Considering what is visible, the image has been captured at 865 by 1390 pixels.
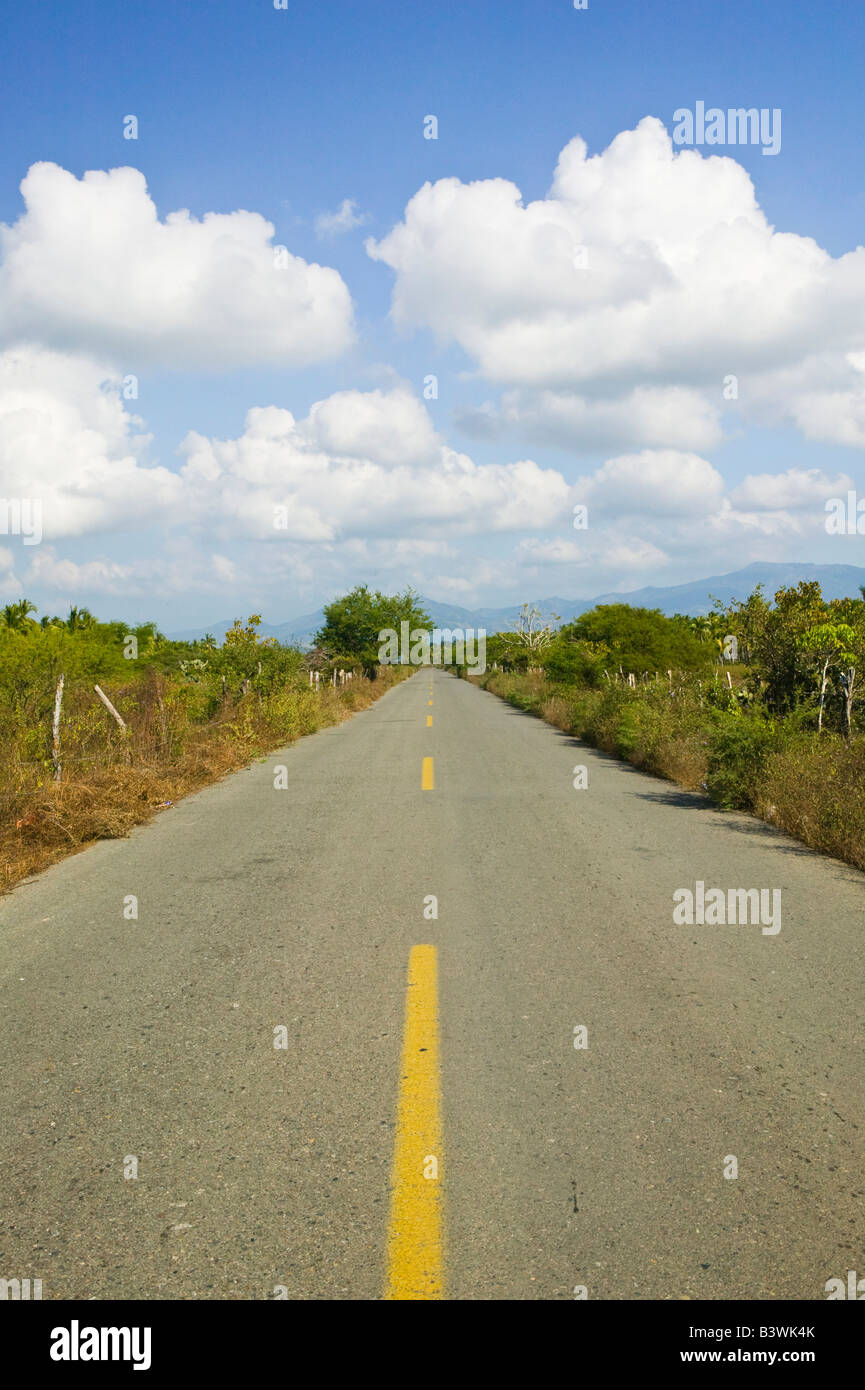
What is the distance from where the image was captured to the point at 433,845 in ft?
26.4

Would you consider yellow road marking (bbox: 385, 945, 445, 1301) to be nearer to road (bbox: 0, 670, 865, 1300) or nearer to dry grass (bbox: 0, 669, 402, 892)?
road (bbox: 0, 670, 865, 1300)

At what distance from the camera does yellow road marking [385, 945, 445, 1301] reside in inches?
93.0

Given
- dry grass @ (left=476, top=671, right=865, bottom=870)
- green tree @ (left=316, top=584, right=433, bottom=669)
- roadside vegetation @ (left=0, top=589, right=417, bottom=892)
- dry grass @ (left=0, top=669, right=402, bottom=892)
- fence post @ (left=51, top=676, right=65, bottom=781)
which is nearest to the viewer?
dry grass @ (left=476, top=671, right=865, bottom=870)

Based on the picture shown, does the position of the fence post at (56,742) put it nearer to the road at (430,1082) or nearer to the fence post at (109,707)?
the fence post at (109,707)

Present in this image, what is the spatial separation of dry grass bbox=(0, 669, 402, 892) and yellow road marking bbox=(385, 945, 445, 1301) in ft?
A: 14.6

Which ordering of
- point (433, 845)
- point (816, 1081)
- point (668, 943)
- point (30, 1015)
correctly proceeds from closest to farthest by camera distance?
point (816, 1081)
point (30, 1015)
point (668, 943)
point (433, 845)

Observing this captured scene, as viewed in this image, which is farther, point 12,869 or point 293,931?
point 12,869

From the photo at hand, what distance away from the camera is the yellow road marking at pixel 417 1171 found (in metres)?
2.36
